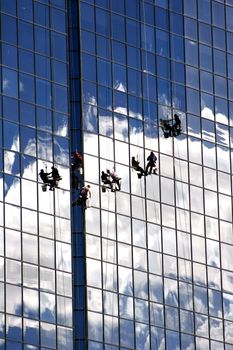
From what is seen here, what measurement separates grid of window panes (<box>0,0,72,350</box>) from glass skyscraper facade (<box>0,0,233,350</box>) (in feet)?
0.30

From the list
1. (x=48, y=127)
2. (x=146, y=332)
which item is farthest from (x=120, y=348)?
(x=48, y=127)

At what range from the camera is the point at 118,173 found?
154m

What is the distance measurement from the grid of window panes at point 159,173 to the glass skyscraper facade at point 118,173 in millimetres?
99

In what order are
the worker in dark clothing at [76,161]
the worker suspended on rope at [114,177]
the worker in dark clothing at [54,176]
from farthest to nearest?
the worker suspended on rope at [114,177] → the worker in dark clothing at [76,161] → the worker in dark clothing at [54,176]

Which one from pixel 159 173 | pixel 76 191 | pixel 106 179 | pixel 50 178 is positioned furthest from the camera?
pixel 159 173

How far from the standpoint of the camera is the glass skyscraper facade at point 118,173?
146 metres

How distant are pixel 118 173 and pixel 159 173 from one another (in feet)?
14.5

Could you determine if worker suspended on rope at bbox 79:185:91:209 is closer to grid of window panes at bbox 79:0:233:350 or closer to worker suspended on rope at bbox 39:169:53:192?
grid of window panes at bbox 79:0:233:350

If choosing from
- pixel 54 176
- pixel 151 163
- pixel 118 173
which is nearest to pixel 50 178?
pixel 54 176

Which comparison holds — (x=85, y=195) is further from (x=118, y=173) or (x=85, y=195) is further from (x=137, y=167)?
(x=137, y=167)

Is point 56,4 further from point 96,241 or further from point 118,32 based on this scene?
point 96,241

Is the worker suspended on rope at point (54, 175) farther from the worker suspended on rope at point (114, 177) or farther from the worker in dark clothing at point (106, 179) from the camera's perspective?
the worker suspended on rope at point (114, 177)

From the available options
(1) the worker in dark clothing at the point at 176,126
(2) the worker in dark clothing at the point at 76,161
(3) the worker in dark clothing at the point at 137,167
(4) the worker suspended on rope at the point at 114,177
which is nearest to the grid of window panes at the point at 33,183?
(2) the worker in dark clothing at the point at 76,161

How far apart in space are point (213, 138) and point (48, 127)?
17.8 meters
